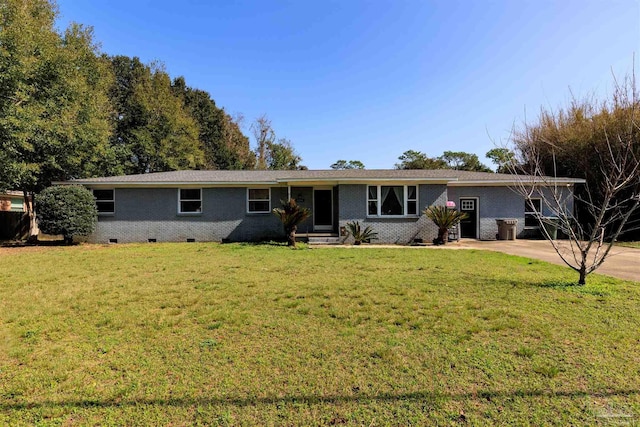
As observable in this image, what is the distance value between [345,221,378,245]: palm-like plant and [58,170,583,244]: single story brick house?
227mm

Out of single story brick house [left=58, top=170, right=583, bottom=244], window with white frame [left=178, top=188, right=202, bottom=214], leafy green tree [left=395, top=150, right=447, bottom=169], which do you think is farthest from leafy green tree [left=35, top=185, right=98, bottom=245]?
leafy green tree [left=395, top=150, right=447, bottom=169]

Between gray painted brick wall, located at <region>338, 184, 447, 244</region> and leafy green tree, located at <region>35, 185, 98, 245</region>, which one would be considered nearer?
leafy green tree, located at <region>35, 185, 98, 245</region>

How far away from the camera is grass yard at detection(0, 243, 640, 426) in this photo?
256cm

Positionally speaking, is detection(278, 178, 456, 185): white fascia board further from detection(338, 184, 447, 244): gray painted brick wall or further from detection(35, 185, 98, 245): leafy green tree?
detection(35, 185, 98, 245): leafy green tree

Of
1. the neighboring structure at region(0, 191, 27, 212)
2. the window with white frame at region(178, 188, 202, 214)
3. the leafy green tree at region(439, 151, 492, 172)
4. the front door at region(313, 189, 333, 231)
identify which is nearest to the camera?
the window with white frame at region(178, 188, 202, 214)

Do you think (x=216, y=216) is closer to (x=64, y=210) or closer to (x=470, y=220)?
(x=64, y=210)

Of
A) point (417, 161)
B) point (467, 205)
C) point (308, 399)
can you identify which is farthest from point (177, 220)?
point (417, 161)

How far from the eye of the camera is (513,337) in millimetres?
3820

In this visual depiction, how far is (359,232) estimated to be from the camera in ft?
43.1

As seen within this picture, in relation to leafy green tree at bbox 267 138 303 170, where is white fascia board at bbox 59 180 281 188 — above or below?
below

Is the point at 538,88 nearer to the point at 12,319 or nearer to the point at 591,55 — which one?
the point at 591,55

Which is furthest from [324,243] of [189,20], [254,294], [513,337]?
[189,20]

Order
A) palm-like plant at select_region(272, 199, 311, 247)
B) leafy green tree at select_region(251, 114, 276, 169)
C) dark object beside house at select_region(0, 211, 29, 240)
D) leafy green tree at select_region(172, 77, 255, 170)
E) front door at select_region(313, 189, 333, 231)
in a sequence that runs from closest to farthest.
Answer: palm-like plant at select_region(272, 199, 311, 247)
front door at select_region(313, 189, 333, 231)
dark object beside house at select_region(0, 211, 29, 240)
leafy green tree at select_region(172, 77, 255, 170)
leafy green tree at select_region(251, 114, 276, 169)

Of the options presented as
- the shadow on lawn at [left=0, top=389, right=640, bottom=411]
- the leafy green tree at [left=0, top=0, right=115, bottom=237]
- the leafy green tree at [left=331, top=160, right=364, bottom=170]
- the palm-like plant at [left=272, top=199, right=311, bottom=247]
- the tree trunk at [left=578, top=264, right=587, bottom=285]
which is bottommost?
the shadow on lawn at [left=0, top=389, right=640, bottom=411]
